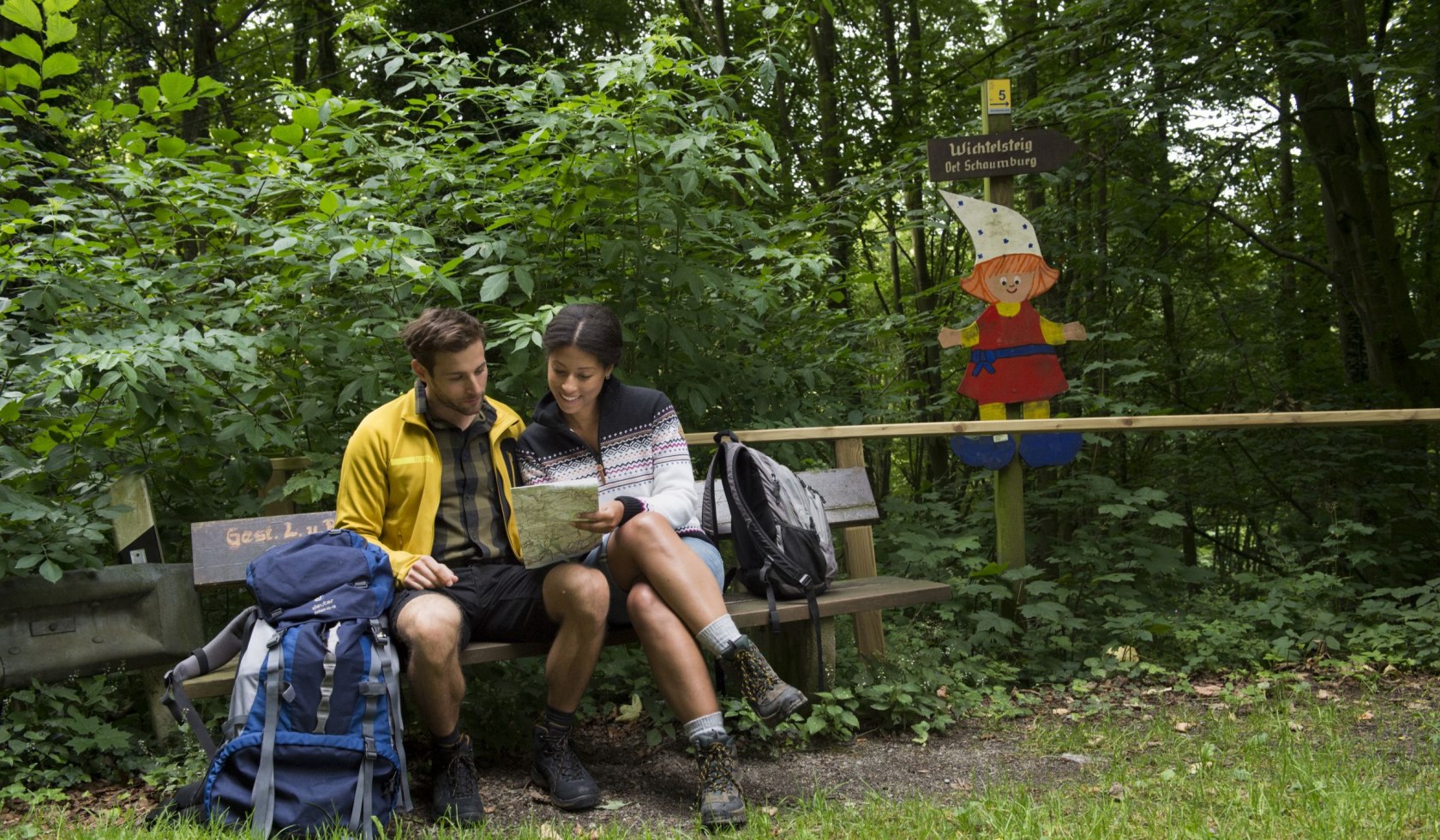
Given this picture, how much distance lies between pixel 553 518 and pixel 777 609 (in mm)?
995

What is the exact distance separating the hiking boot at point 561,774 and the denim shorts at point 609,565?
0.39m

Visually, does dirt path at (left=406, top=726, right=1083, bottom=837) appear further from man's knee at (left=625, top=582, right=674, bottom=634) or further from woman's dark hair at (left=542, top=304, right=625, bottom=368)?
woman's dark hair at (left=542, top=304, right=625, bottom=368)

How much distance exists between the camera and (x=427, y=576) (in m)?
3.30

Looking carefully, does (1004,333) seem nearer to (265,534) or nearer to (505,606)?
(505,606)

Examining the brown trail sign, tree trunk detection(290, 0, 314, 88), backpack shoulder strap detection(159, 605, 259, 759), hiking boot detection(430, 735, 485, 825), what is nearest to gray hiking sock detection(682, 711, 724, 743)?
hiking boot detection(430, 735, 485, 825)

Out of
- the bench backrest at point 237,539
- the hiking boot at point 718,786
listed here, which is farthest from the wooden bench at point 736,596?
the hiking boot at point 718,786

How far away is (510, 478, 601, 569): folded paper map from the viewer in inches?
118

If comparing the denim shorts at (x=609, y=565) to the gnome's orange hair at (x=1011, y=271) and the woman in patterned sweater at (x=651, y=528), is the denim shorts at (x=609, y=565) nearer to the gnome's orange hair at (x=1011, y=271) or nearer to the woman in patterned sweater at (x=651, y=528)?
the woman in patterned sweater at (x=651, y=528)

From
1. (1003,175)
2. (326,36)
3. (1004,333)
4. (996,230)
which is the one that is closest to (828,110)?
(1003,175)

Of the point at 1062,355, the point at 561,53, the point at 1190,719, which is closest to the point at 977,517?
the point at 1190,719

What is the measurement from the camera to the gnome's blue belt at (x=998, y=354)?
5.23 m

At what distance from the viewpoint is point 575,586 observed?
10.6 feet

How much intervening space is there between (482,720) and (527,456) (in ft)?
3.19

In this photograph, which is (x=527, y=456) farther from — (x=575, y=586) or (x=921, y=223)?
(x=921, y=223)
